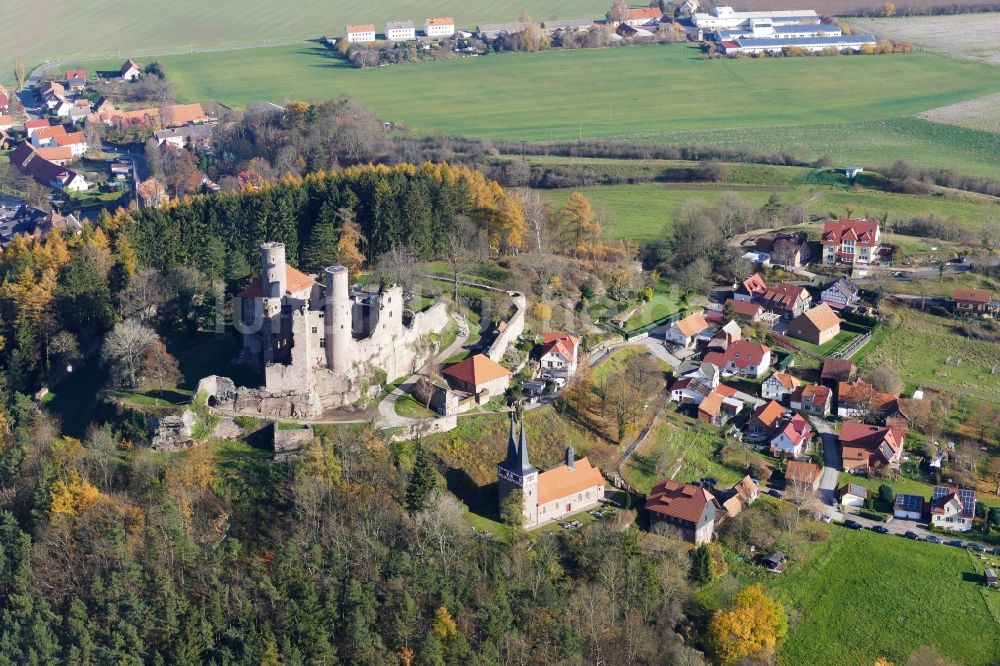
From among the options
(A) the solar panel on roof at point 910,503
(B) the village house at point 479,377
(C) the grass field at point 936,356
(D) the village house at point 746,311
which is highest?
(B) the village house at point 479,377

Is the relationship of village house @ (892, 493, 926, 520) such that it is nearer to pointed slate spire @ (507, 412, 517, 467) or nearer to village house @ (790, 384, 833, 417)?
village house @ (790, 384, 833, 417)

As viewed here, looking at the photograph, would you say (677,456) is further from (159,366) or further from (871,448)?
(159,366)

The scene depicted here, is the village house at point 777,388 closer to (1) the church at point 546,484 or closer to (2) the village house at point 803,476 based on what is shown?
(2) the village house at point 803,476

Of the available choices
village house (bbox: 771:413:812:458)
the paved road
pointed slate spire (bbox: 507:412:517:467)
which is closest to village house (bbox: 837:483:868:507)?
village house (bbox: 771:413:812:458)

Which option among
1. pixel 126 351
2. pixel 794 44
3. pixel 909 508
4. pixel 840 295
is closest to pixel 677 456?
pixel 909 508

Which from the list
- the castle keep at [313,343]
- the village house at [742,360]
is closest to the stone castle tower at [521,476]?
the castle keep at [313,343]
